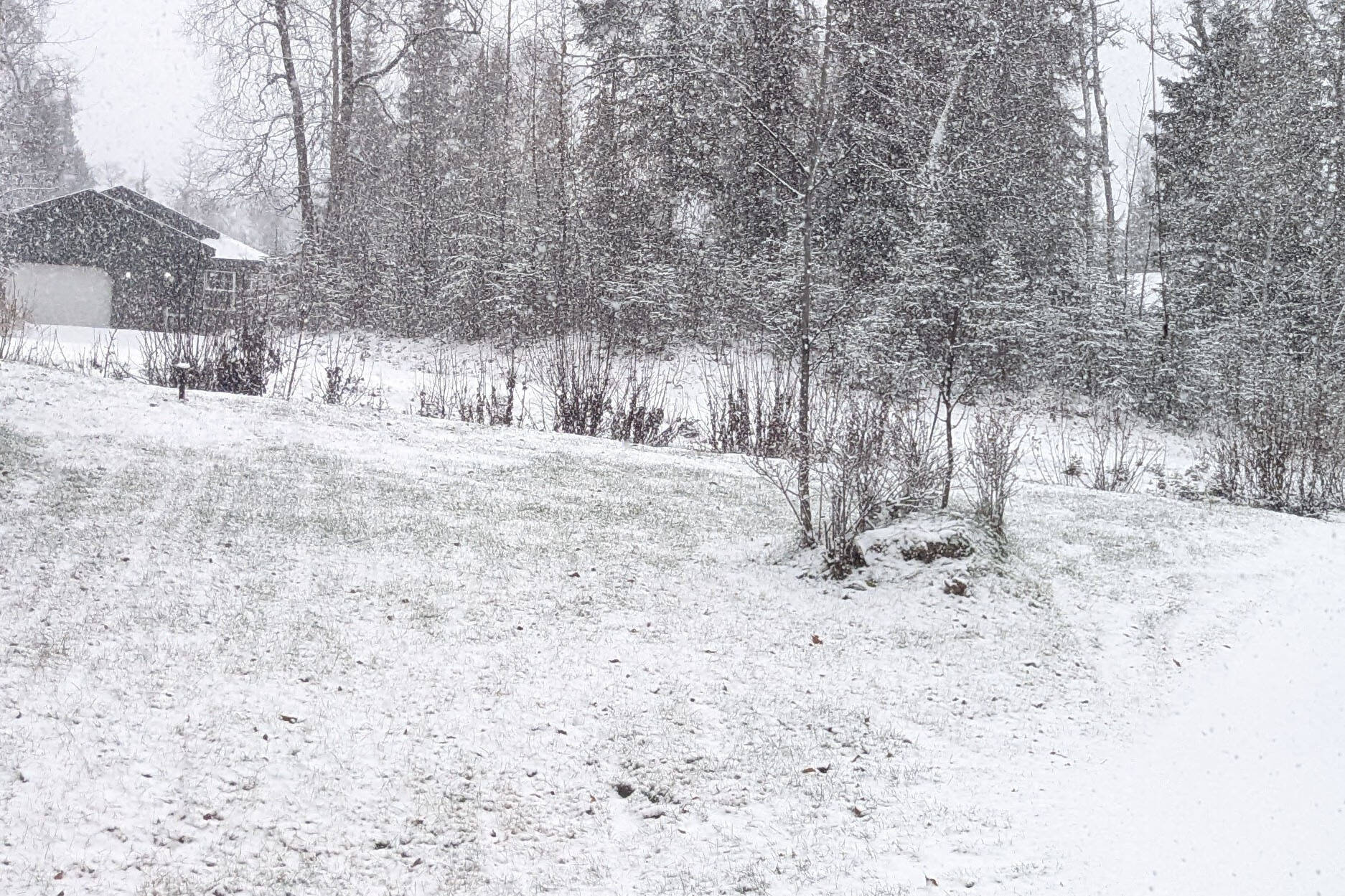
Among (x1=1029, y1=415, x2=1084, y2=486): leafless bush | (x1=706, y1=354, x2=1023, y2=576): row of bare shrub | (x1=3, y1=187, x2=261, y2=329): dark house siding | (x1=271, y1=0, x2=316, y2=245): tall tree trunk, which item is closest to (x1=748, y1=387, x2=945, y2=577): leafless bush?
(x1=706, y1=354, x2=1023, y2=576): row of bare shrub

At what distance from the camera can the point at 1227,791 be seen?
13.5 ft

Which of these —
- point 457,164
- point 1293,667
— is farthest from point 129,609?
point 457,164

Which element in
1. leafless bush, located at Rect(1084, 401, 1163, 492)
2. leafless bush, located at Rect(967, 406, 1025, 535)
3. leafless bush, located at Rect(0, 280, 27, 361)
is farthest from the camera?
leafless bush, located at Rect(0, 280, 27, 361)

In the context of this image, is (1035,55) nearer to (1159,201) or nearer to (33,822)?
(1159,201)

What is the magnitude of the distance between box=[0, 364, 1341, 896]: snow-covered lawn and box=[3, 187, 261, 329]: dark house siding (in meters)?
23.7

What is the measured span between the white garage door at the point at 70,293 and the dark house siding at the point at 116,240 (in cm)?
23

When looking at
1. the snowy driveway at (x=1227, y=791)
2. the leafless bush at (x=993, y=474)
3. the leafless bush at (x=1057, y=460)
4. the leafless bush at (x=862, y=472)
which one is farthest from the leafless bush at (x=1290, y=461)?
the leafless bush at (x=862, y=472)

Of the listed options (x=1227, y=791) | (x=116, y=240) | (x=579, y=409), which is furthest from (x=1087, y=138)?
(x=116, y=240)

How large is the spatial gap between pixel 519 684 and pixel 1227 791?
11.0ft

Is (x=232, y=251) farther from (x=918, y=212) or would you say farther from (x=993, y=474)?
(x=993, y=474)

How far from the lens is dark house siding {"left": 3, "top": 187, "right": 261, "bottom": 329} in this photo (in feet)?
92.8

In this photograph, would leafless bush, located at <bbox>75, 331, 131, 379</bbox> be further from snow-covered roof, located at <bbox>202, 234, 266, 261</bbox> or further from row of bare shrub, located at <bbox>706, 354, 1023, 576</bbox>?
snow-covered roof, located at <bbox>202, 234, 266, 261</bbox>

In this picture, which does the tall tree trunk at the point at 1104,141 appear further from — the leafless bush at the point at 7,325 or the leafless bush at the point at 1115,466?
the leafless bush at the point at 7,325

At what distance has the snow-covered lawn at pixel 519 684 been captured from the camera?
3342 mm
